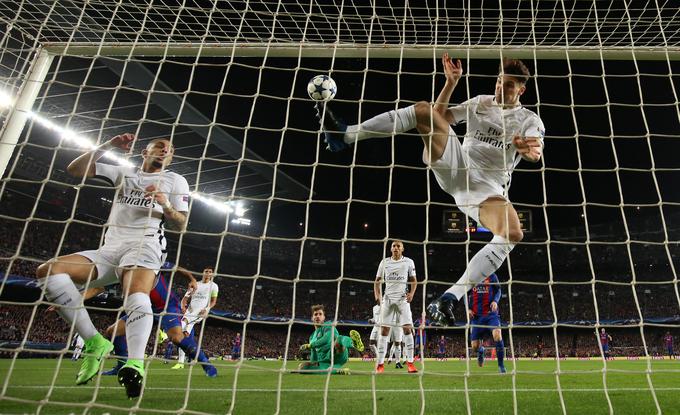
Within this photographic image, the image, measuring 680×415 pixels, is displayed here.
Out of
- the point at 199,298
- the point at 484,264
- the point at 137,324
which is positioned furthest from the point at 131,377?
the point at 199,298

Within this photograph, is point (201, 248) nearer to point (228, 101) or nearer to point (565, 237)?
point (228, 101)

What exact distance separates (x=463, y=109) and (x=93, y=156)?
3.04 m

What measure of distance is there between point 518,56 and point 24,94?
4469 millimetres

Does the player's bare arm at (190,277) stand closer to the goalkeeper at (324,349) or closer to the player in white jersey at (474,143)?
the player in white jersey at (474,143)

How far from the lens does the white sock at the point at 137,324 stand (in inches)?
126

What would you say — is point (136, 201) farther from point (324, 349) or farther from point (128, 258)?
point (324, 349)

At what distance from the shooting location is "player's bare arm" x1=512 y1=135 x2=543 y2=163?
3.29 m

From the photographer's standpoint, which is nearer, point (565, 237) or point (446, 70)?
point (446, 70)

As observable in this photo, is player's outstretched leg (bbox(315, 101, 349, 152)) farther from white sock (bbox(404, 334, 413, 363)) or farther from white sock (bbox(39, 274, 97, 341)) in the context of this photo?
white sock (bbox(404, 334, 413, 363))

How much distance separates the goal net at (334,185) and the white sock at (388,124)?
0.08 m

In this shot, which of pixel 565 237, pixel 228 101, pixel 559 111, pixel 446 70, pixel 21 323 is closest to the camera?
pixel 446 70

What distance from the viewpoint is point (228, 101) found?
1527 cm

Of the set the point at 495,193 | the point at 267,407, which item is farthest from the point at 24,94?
the point at 495,193

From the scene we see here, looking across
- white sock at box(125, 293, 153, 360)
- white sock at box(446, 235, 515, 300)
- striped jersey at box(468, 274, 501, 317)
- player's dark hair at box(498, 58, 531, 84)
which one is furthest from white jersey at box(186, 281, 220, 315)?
player's dark hair at box(498, 58, 531, 84)
